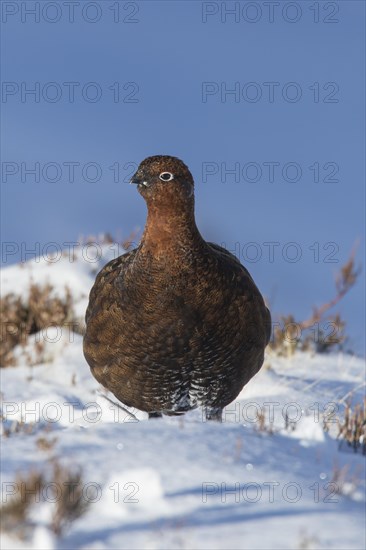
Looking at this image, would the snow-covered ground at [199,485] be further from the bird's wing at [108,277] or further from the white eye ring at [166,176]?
the white eye ring at [166,176]

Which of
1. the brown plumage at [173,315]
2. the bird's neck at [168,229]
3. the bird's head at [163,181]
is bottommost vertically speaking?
the brown plumage at [173,315]

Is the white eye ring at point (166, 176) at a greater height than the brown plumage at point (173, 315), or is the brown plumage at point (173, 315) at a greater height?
the white eye ring at point (166, 176)

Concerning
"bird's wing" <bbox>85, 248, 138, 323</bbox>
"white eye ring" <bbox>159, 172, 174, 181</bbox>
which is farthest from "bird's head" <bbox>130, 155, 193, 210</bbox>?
"bird's wing" <bbox>85, 248, 138, 323</bbox>

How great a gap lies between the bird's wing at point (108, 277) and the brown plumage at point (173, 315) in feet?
Result: 0.06

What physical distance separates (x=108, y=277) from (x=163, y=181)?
921 mm

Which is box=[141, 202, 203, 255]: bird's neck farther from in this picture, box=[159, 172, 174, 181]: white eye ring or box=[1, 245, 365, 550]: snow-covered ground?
box=[1, 245, 365, 550]: snow-covered ground

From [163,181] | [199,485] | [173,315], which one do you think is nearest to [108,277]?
[173,315]

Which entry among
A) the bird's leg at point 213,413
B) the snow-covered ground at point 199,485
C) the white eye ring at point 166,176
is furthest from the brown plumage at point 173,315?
the snow-covered ground at point 199,485

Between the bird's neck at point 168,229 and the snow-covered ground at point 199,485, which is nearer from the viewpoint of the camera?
the snow-covered ground at point 199,485

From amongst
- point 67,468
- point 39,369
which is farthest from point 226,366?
point 39,369

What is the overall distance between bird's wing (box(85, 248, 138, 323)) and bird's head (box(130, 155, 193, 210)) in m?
0.48

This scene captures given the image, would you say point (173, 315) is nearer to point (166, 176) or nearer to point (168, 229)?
point (168, 229)

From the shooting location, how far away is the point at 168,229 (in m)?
4.55

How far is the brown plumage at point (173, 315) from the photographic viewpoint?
4.57m
